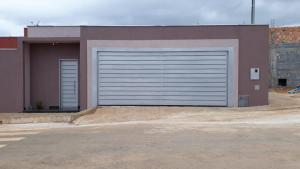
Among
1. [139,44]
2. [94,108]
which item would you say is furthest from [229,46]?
[94,108]

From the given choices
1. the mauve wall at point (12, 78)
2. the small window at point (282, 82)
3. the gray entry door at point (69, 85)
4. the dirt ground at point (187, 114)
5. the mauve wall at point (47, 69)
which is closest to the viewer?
the dirt ground at point (187, 114)

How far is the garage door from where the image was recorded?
19.7m

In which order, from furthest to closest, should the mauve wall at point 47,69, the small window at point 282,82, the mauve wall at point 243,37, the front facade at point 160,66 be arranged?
1. the small window at point 282,82
2. the mauve wall at point 47,69
3. the front facade at point 160,66
4. the mauve wall at point 243,37

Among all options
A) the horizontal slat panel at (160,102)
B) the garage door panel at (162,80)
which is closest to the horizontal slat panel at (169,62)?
the garage door panel at (162,80)

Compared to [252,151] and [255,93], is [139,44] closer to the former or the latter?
[255,93]

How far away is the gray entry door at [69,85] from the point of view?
2158cm

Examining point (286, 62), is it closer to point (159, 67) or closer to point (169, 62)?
point (169, 62)

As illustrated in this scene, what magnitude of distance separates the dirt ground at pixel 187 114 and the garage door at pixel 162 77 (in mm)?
790

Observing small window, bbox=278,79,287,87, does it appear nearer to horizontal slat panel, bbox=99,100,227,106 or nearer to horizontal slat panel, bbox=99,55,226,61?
horizontal slat panel, bbox=99,100,227,106

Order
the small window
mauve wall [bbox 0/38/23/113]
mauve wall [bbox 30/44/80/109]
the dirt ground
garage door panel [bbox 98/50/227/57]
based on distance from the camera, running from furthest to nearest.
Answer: the small window → mauve wall [bbox 30/44/80/109] → mauve wall [bbox 0/38/23/113] → garage door panel [bbox 98/50/227/57] → the dirt ground

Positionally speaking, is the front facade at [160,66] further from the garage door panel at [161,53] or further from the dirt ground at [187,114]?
the dirt ground at [187,114]

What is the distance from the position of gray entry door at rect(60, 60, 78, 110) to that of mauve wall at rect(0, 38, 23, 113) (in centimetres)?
218

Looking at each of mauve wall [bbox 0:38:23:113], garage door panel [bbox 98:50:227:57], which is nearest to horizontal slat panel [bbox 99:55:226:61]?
garage door panel [bbox 98:50:227:57]

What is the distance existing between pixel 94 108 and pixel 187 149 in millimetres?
11184
